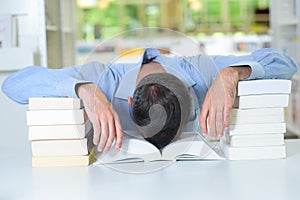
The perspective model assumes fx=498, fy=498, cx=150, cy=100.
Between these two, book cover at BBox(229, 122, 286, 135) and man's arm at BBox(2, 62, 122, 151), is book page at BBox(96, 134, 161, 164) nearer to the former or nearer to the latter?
man's arm at BBox(2, 62, 122, 151)

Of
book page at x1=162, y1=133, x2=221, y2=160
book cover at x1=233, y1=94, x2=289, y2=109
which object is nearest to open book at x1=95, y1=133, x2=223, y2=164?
book page at x1=162, y1=133, x2=221, y2=160

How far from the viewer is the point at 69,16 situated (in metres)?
3.98

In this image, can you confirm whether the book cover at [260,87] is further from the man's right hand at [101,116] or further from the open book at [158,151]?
the man's right hand at [101,116]

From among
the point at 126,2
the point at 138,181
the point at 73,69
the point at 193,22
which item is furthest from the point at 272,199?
the point at 126,2

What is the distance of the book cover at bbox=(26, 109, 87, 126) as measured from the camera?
109 centimetres

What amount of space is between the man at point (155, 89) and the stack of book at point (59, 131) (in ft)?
0.11

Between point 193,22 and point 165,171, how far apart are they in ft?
23.7

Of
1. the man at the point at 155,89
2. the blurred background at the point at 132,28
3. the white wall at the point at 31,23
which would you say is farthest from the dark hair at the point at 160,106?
the white wall at the point at 31,23

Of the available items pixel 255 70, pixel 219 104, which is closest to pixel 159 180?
pixel 219 104

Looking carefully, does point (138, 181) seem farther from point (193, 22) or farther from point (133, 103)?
point (193, 22)

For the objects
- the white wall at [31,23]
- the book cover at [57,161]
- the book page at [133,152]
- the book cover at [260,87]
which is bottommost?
the book cover at [57,161]

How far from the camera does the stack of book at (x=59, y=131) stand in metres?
1.09

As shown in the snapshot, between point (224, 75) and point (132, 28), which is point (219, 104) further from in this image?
point (132, 28)

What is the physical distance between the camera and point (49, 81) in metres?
1.16
